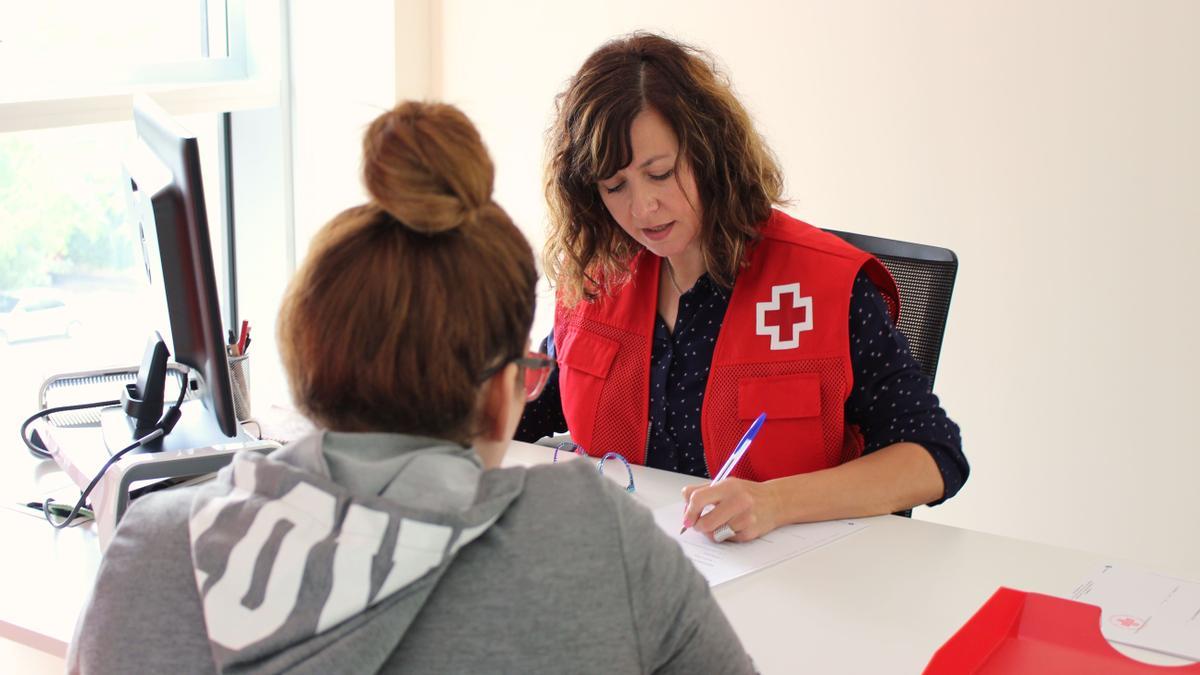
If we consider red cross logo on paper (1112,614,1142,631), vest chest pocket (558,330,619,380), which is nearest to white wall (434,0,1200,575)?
vest chest pocket (558,330,619,380)

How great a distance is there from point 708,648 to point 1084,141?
1.89m

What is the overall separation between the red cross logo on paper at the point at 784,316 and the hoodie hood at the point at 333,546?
0.91 metres

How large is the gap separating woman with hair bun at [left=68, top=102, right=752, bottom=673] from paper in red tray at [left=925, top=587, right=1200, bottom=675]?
1.33ft

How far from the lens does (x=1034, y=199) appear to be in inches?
99.7

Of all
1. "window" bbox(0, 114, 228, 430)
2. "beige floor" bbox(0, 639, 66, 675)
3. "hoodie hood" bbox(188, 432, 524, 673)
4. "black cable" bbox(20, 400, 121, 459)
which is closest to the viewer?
"hoodie hood" bbox(188, 432, 524, 673)

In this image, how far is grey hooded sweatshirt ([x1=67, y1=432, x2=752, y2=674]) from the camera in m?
0.83

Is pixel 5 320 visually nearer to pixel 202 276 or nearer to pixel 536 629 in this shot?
pixel 202 276

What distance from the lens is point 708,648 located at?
93cm

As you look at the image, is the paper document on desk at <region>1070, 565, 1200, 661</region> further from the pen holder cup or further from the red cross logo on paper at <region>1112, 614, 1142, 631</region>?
the pen holder cup

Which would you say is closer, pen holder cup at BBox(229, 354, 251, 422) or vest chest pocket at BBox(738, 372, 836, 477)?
vest chest pocket at BBox(738, 372, 836, 477)

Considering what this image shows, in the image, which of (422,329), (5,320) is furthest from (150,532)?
(5,320)

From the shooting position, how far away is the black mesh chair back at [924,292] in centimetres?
183

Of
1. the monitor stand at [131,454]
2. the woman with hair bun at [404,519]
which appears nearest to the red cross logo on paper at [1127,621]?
the woman with hair bun at [404,519]

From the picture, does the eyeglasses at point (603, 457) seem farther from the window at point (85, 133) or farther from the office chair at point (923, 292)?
the window at point (85, 133)
